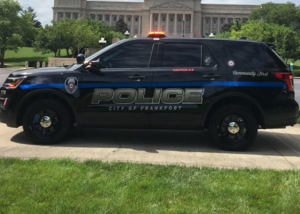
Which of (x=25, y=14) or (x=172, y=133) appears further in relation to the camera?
(x=25, y=14)

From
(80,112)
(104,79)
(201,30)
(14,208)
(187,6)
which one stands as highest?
(187,6)

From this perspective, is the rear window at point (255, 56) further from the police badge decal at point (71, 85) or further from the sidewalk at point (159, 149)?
the police badge decal at point (71, 85)

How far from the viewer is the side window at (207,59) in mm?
5297

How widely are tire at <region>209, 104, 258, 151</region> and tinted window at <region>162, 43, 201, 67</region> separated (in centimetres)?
95

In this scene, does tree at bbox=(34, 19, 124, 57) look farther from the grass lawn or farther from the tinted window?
the tinted window

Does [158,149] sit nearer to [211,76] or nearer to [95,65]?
[211,76]

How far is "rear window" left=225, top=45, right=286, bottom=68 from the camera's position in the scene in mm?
5305

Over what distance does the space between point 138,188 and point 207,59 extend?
274cm

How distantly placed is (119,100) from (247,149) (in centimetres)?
240

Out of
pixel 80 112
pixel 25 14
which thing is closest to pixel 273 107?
pixel 80 112

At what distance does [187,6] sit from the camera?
107938 mm

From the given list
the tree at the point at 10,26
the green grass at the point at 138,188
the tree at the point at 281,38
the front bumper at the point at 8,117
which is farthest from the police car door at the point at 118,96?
the tree at the point at 10,26

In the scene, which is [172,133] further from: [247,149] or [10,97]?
[10,97]

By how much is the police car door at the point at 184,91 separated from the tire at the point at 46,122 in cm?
154
